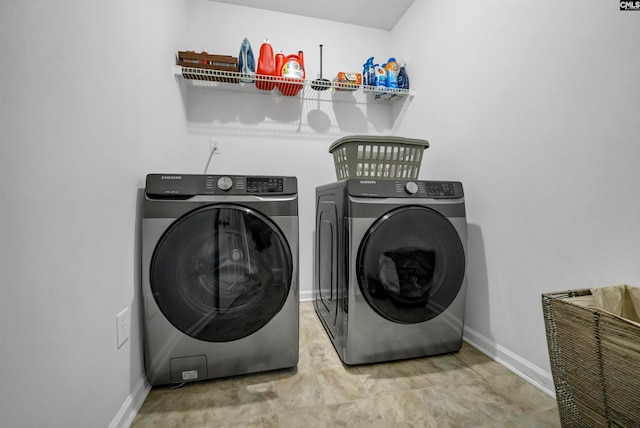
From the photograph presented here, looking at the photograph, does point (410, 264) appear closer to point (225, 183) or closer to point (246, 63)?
point (225, 183)

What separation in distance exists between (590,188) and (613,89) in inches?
13.4

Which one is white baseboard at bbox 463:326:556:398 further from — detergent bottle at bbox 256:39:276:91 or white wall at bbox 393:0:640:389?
detergent bottle at bbox 256:39:276:91

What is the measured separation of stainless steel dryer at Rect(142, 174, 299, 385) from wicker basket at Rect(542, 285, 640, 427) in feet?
3.17

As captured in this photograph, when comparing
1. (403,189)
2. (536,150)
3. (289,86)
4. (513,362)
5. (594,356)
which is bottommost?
(513,362)

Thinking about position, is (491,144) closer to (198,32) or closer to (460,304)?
(460,304)

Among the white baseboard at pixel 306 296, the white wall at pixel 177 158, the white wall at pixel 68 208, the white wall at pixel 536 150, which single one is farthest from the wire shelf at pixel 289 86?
the white baseboard at pixel 306 296

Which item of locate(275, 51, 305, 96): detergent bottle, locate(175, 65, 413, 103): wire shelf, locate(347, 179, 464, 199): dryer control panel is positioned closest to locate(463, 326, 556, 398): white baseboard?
locate(347, 179, 464, 199): dryer control panel

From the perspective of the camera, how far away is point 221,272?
120cm

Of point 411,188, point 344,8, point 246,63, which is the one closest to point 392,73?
point 344,8

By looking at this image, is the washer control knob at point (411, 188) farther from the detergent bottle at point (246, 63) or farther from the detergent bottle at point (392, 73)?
the detergent bottle at point (246, 63)

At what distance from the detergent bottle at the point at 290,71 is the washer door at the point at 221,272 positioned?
1206mm

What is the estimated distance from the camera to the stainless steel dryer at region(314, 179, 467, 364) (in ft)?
4.25

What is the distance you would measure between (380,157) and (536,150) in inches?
27.2

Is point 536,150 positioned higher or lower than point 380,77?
lower
